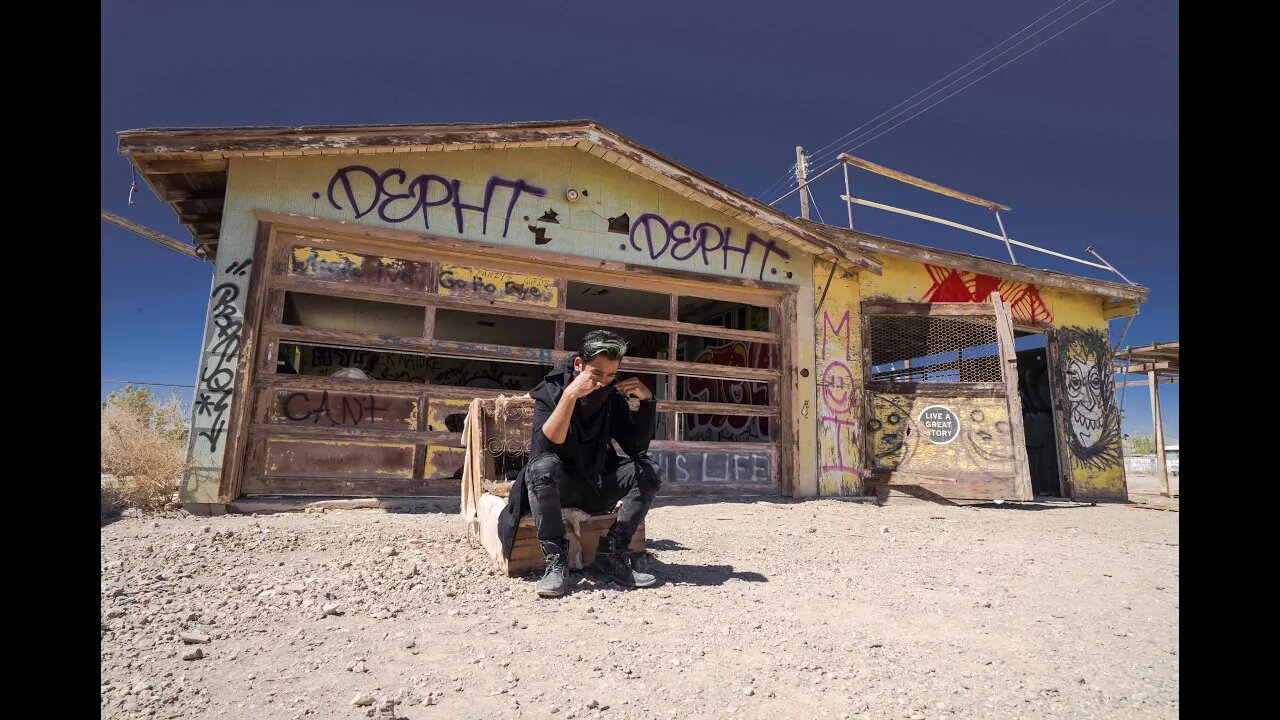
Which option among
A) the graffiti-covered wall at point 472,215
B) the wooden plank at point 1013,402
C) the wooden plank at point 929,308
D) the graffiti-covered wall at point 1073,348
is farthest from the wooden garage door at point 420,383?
the wooden plank at point 1013,402

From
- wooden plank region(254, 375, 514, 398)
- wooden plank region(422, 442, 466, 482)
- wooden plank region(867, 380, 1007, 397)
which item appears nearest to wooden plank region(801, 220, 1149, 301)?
wooden plank region(867, 380, 1007, 397)

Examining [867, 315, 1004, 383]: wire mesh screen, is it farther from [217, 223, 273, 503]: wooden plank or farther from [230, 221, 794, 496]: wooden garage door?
[217, 223, 273, 503]: wooden plank

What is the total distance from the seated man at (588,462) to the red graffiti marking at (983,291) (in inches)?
293

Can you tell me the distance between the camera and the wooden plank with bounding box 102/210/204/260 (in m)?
9.64

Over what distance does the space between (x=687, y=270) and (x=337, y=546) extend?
16.9 feet

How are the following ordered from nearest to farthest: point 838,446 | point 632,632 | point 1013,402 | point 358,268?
point 632,632
point 358,268
point 1013,402
point 838,446

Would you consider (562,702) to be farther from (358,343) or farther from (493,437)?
(358,343)

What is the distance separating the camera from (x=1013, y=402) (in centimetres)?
807

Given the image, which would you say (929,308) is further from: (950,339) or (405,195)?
(405,195)

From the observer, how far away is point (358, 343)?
6.28m

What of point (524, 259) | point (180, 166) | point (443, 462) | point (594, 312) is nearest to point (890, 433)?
point (594, 312)

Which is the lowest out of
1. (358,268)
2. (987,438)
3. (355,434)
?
(987,438)

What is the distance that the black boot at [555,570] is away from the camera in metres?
3.05

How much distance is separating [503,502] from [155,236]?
32.8 feet
